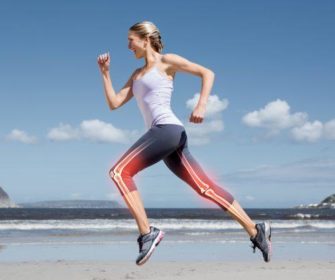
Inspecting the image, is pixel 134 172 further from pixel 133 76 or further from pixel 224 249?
pixel 224 249

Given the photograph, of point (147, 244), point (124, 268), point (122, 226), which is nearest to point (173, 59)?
point (147, 244)

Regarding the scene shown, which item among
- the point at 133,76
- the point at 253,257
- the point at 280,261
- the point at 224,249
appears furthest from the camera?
the point at 224,249

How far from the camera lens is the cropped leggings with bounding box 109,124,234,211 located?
155 inches

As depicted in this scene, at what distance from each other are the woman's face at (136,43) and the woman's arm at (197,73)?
0.60ft

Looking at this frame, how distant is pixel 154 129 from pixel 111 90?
51 cm

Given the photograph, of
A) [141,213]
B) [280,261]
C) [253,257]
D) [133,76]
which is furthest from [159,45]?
[253,257]

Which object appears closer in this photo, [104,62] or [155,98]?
[155,98]

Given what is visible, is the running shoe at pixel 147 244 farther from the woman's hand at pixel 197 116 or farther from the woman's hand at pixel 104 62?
the woman's hand at pixel 104 62

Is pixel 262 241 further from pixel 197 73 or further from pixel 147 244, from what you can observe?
pixel 197 73

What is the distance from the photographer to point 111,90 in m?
4.23

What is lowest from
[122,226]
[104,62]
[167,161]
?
[167,161]

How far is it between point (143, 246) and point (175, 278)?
202 cm

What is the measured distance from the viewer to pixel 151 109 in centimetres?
401

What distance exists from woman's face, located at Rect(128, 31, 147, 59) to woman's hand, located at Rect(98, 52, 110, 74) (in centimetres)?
22
